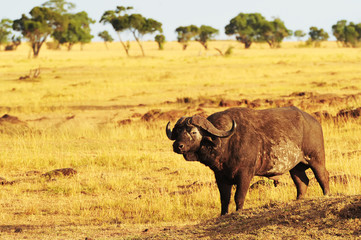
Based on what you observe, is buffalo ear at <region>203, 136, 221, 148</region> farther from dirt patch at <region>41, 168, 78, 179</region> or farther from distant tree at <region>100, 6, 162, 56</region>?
distant tree at <region>100, 6, 162, 56</region>

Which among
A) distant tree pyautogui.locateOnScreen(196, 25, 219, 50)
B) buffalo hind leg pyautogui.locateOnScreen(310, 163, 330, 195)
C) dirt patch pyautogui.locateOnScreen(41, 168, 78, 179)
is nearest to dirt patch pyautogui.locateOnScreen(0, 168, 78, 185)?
dirt patch pyautogui.locateOnScreen(41, 168, 78, 179)

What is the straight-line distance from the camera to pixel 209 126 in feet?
21.3

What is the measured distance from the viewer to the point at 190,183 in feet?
33.7

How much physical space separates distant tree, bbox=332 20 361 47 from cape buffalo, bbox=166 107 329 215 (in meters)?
96.0

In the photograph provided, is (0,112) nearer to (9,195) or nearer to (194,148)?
(9,195)

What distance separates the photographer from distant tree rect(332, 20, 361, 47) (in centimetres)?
9894

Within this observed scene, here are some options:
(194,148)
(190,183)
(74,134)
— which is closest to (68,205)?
(190,183)

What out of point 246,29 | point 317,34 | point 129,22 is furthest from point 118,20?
point 317,34

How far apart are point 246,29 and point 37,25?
40.4m

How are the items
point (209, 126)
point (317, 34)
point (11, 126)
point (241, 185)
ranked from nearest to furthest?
point (209, 126) → point (241, 185) → point (11, 126) → point (317, 34)

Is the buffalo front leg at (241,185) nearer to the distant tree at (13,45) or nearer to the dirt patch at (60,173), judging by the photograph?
the dirt patch at (60,173)

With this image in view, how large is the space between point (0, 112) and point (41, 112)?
213 centimetres

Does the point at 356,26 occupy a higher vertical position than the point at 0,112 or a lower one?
higher

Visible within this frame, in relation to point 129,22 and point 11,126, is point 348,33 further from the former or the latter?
point 11,126
